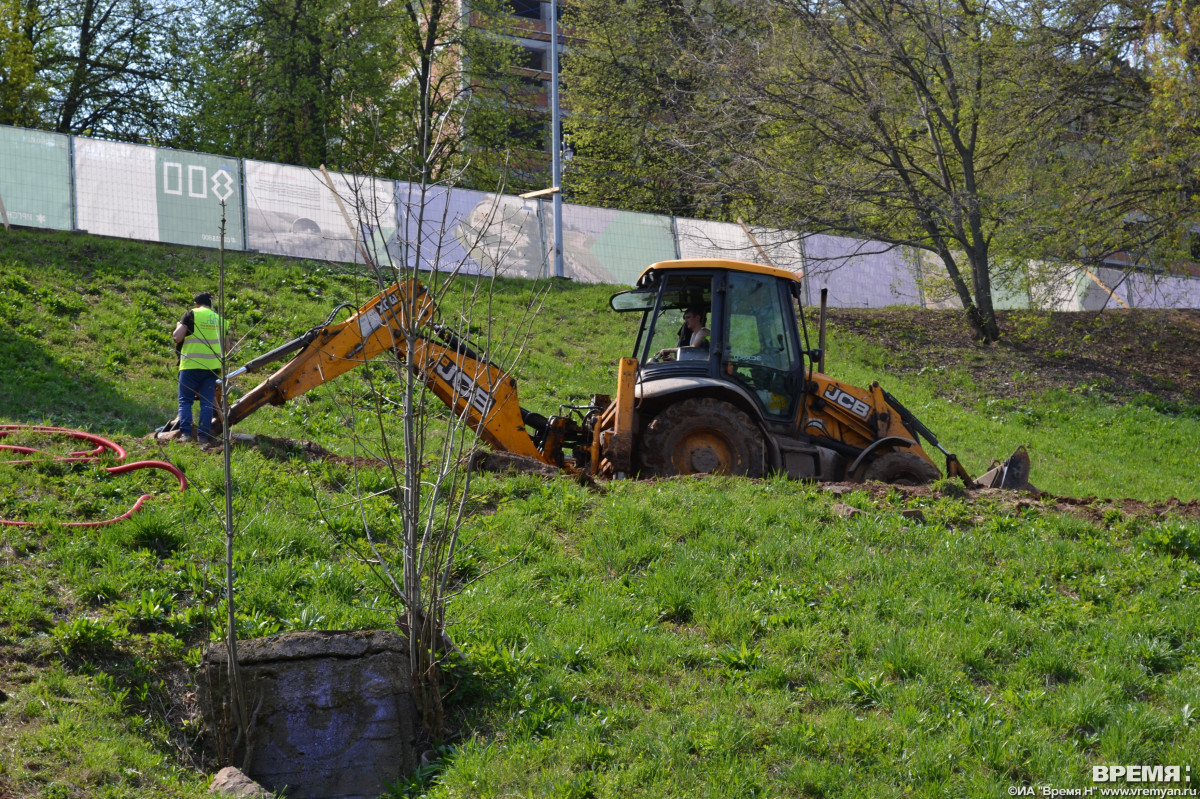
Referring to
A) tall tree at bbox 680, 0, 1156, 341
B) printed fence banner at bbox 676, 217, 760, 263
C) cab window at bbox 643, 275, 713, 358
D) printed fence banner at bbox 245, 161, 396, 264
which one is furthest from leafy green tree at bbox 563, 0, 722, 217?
cab window at bbox 643, 275, 713, 358

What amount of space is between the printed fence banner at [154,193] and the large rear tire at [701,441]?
37.0 feet

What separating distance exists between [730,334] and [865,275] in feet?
48.7

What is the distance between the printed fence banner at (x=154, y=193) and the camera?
1766cm

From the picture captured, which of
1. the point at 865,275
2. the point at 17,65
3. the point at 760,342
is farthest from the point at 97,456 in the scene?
the point at 17,65

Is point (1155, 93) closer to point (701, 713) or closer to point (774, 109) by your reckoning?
point (774, 109)

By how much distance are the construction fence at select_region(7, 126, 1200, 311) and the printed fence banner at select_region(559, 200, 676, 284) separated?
0.07ft

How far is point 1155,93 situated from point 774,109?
21.3 feet

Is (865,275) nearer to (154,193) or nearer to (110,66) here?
(154,193)

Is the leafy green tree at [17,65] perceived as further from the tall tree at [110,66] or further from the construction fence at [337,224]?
the construction fence at [337,224]

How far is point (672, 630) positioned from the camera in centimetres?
645

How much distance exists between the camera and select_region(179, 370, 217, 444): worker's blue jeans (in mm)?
9289

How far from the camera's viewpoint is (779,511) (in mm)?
8203

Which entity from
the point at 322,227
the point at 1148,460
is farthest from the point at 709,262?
the point at 322,227

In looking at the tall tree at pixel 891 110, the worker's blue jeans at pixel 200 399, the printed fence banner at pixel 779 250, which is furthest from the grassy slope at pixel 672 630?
the printed fence banner at pixel 779 250
